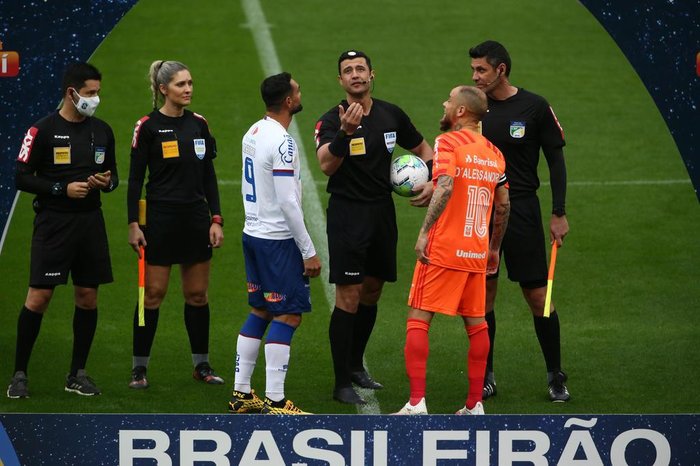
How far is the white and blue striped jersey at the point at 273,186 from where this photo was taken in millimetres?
6992

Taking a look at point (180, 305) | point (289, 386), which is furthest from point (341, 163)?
point (180, 305)

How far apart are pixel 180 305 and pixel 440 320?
2016mm

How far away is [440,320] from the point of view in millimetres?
9648

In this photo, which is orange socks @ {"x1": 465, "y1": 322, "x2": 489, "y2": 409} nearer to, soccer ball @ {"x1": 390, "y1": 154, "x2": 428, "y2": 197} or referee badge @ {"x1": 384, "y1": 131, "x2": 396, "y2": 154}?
soccer ball @ {"x1": 390, "y1": 154, "x2": 428, "y2": 197}

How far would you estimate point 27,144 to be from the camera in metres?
7.50

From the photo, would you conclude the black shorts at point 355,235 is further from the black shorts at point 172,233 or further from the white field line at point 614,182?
the white field line at point 614,182

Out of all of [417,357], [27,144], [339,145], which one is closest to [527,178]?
[339,145]

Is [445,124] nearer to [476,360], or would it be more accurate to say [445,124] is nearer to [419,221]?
[476,360]

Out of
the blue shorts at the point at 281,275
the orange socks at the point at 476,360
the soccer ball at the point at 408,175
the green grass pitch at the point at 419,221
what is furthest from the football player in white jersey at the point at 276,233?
the orange socks at the point at 476,360

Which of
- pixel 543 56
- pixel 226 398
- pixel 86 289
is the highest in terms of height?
pixel 543 56

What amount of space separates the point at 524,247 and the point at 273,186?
5.44ft

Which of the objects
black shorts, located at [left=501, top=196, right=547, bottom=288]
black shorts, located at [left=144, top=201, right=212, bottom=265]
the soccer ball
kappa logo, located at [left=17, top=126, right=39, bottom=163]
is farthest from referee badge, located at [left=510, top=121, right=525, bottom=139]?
kappa logo, located at [left=17, top=126, right=39, bottom=163]

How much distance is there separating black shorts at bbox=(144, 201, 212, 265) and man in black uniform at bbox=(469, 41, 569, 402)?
1.81 m

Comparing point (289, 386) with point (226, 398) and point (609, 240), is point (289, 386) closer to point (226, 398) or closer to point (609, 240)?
point (226, 398)
